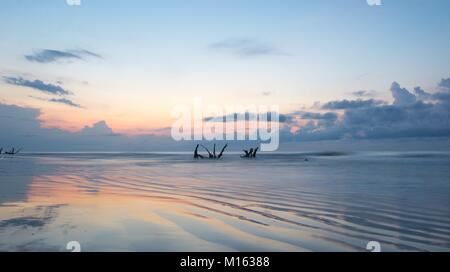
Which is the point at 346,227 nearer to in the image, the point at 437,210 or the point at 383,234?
the point at 383,234

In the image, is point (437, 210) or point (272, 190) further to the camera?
point (272, 190)

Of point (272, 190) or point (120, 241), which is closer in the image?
point (120, 241)

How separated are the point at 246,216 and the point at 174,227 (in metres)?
1.81

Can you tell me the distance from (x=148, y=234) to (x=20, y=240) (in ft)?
6.97

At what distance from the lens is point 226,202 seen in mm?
10398

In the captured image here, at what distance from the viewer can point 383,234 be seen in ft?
21.5

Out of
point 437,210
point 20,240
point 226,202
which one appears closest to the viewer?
point 20,240

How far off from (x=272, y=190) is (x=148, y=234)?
756cm
